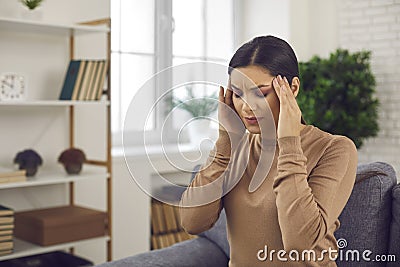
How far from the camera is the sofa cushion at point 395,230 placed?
1.71 m

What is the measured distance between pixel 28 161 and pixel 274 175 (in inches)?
66.8

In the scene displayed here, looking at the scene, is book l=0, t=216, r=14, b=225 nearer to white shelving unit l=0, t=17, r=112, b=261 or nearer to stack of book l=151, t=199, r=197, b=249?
white shelving unit l=0, t=17, r=112, b=261

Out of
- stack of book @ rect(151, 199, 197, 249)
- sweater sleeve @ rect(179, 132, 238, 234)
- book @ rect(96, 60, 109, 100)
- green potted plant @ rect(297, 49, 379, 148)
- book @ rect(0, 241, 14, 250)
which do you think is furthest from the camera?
green potted plant @ rect(297, 49, 379, 148)

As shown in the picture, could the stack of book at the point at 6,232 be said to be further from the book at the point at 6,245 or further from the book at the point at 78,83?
the book at the point at 78,83

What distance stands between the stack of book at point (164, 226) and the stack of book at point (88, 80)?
1.03 m

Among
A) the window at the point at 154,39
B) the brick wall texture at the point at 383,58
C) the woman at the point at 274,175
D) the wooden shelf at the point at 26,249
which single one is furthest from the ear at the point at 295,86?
the brick wall texture at the point at 383,58

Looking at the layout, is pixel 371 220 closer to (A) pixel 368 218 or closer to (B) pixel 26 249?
(A) pixel 368 218

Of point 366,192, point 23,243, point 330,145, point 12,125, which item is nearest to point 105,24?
point 12,125

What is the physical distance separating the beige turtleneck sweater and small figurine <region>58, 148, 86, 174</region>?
155 centimetres

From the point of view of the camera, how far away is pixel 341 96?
3.87 meters

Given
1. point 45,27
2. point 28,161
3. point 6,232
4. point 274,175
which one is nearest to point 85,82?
point 45,27

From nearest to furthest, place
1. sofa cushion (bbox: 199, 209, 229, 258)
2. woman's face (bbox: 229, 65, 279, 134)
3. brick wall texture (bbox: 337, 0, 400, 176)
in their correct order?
1. woman's face (bbox: 229, 65, 279, 134)
2. sofa cushion (bbox: 199, 209, 229, 258)
3. brick wall texture (bbox: 337, 0, 400, 176)

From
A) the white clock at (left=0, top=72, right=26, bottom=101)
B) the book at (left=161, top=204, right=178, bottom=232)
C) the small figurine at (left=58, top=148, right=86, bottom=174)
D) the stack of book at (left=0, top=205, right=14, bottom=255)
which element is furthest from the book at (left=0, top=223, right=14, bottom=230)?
the book at (left=161, top=204, right=178, bottom=232)

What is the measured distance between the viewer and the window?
368 centimetres
